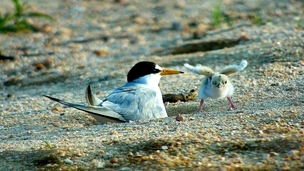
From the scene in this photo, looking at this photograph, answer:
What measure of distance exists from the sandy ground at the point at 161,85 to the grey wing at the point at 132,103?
0.80 feet

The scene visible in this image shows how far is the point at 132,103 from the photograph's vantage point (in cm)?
486

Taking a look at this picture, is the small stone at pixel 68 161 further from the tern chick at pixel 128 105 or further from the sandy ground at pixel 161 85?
the tern chick at pixel 128 105

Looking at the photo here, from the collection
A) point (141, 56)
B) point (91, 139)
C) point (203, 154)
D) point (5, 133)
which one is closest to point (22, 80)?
point (141, 56)

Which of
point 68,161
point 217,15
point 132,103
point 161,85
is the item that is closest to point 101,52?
point 217,15

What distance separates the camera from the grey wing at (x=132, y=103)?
481cm

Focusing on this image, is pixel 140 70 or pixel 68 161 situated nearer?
pixel 68 161

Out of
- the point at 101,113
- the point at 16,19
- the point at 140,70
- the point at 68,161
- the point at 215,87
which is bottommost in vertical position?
the point at 68,161

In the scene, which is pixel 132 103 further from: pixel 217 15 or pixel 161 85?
pixel 217 15

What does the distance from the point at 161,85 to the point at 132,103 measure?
1.37 metres

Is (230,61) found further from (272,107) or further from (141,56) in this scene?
(272,107)

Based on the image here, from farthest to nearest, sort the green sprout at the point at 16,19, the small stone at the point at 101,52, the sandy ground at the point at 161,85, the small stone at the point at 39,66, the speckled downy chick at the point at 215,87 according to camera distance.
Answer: the small stone at the point at 101,52 < the green sprout at the point at 16,19 < the small stone at the point at 39,66 < the speckled downy chick at the point at 215,87 < the sandy ground at the point at 161,85

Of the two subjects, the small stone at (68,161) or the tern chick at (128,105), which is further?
the tern chick at (128,105)

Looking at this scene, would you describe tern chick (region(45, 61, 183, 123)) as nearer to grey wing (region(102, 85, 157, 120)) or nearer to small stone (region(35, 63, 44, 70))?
grey wing (region(102, 85, 157, 120))

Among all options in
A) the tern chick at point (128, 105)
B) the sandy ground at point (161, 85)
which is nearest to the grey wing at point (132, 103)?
the tern chick at point (128, 105)
